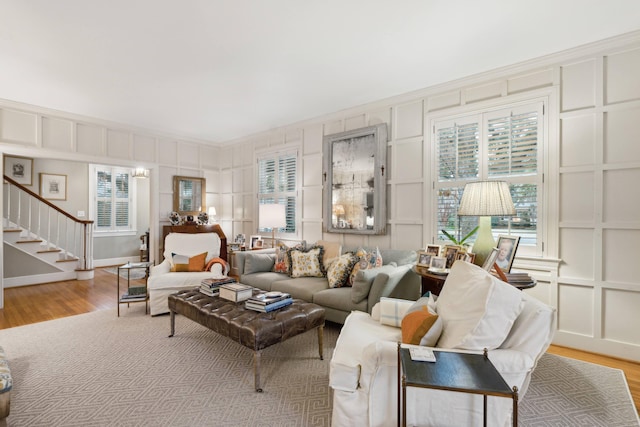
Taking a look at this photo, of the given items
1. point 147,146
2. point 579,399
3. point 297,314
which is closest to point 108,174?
point 147,146

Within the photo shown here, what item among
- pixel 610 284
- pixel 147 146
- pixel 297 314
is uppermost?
pixel 147 146

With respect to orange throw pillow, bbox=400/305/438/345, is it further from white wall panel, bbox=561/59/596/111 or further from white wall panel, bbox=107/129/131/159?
white wall panel, bbox=107/129/131/159

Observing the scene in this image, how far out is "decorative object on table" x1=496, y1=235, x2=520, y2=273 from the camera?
96.7 inches

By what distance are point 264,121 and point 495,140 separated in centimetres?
333

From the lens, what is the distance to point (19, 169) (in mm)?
5914

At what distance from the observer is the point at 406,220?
3775 mm

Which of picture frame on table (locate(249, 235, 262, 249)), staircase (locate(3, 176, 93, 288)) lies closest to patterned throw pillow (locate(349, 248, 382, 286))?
picture frame on table (locate(249, 235, 262, 249))

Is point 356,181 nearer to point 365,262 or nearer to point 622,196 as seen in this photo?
point 365,262

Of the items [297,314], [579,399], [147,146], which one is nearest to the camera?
[579,399]

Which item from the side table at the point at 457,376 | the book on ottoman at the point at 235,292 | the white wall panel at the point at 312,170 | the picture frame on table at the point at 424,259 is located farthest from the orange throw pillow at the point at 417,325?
the white wall panel at the point at 312,170

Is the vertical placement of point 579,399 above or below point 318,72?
below

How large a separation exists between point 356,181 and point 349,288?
1.55m

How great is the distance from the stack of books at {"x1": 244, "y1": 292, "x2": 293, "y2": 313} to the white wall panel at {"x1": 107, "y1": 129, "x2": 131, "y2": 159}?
402 centimetres

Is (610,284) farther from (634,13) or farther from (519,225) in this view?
(634,13)
